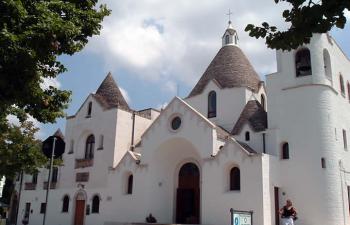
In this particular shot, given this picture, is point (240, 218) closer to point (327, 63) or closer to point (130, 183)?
point (327, 63)

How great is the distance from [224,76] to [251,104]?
4641mm

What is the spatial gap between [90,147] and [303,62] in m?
19.2

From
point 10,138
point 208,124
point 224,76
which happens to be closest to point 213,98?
point 224,76

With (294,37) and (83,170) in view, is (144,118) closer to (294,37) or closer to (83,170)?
(83,170)

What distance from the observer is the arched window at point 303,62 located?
24078 millimetres

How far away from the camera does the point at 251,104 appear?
2681 cm

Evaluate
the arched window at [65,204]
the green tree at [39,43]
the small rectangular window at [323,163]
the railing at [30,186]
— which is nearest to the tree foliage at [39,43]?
the green tree at [39,43]

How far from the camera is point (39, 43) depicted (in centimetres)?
953

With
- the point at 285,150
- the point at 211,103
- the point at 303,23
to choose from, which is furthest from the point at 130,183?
the point at 303,23

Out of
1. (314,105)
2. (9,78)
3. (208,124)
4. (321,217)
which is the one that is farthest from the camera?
(208,124)

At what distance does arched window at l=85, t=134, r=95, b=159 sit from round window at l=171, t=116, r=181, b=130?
9.54 metres

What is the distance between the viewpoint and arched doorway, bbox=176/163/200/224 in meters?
26.3

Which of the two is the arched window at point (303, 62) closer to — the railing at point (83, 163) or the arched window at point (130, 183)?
the arched window at point (130, 183)

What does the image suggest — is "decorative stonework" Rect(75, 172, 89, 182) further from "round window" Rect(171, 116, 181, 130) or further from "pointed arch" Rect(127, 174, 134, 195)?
"round window" Rect(171, 116, 181, 130)
